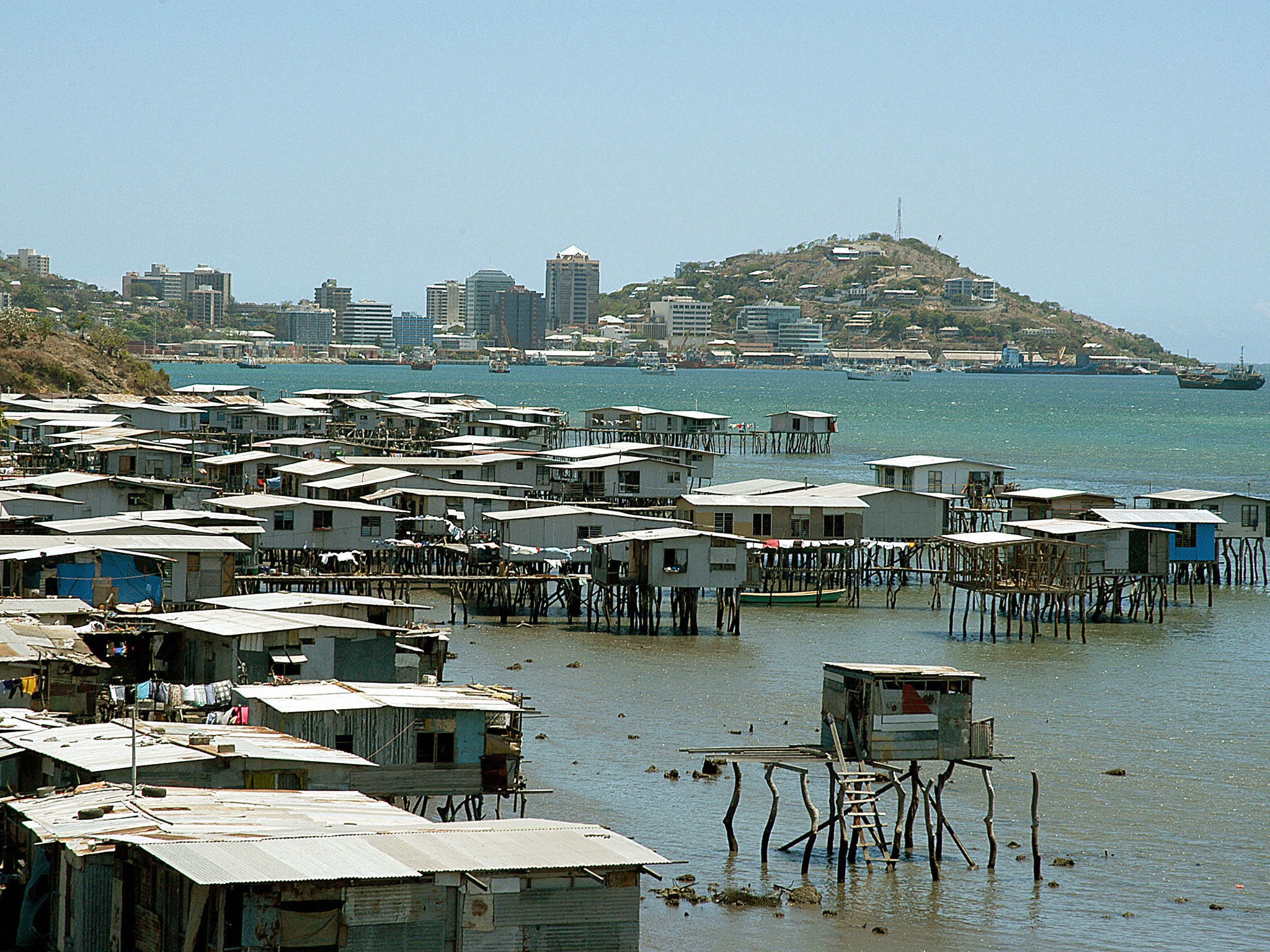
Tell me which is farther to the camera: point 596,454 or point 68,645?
→ point 596,454

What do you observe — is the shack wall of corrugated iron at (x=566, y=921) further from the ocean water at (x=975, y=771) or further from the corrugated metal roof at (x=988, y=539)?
the corrugated metal roof at (x=988, y=539)

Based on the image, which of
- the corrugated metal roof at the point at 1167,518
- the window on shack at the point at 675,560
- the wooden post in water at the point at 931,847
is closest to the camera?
the wooden post in water at the point at 931,847

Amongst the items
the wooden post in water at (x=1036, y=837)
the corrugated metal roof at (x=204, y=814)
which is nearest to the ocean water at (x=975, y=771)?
the wooden post in water at (x=1036, y=837)

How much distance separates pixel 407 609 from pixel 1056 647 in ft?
75.4

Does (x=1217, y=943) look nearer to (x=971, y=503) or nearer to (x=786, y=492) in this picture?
(x=786, y=492)

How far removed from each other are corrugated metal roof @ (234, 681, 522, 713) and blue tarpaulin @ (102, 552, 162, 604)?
11056 mm

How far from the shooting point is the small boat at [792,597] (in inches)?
2088

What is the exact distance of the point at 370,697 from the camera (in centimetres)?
2380

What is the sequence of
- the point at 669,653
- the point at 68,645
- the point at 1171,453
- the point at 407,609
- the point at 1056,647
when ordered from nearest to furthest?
the point at 68,645 < the point at 407,609 < the point at 669,653 < the point at 1056,647 < the point at 1171,453

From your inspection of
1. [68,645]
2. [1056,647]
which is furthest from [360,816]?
[1056,647]

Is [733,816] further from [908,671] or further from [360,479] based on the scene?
[360,479]

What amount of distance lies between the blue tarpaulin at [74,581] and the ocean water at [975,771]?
8.79m

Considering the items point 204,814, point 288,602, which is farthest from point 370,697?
point 288,602

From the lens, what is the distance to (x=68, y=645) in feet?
85.2
